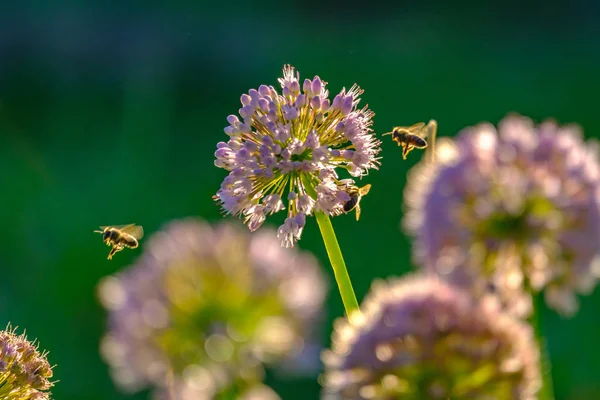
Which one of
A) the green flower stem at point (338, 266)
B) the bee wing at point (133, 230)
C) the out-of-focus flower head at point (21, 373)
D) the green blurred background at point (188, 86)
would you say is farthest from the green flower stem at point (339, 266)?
the green blurred background at point (188, 86)

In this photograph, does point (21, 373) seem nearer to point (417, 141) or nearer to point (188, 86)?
point (417, 141)

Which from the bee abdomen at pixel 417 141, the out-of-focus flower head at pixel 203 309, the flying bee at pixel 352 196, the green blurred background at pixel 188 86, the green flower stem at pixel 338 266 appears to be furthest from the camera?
the green blurred background at pixel 188 86

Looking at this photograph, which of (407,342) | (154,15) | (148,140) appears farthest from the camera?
(154,15)

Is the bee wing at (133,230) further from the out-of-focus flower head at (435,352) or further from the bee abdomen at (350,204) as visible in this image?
the out-of-focus flower head at (435,352)

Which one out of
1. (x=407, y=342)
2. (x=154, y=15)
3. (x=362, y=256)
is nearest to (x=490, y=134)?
(x=407, y=342)

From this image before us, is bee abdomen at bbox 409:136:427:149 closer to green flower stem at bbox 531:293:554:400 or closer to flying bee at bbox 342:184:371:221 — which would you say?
flying bee at bbox 342:184:371:221

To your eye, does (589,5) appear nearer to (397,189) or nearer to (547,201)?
(397,189)
